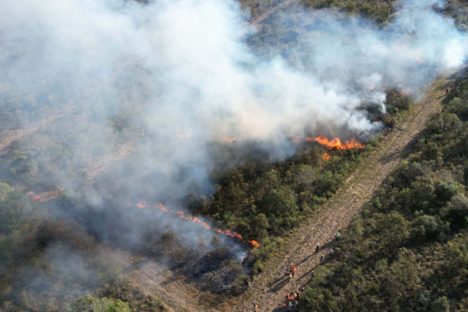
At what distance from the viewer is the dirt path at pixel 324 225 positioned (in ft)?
81.7

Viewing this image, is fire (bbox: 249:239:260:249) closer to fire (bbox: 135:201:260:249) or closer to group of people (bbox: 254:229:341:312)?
fire (bbox: 135:201:260:249)

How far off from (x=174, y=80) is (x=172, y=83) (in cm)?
32

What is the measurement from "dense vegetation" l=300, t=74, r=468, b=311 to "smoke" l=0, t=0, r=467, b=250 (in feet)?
23.9

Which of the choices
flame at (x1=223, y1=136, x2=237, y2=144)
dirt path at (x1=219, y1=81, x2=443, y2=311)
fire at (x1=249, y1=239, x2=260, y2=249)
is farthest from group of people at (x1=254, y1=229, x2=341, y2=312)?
flame at (x1=223, y1=136, x2=237, y2=144)

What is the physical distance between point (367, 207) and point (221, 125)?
1251 cm

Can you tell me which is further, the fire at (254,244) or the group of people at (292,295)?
the fire at (254,244)

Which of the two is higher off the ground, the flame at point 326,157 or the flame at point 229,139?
the flame at point 326,157

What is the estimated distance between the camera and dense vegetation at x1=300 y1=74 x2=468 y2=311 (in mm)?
22328

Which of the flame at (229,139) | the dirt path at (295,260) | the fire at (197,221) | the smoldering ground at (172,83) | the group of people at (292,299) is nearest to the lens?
the group of people at (292,299)

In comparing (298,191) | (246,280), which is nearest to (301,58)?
(298,191)

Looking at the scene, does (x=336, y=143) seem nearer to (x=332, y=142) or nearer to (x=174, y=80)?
(x=332, y=142)

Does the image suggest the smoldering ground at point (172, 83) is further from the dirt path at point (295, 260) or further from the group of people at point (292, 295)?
the group of people at point (292, 295)

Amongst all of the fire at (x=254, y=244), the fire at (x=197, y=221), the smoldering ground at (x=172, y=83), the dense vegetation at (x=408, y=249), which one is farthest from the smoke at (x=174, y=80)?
the dense vegetation at (x=408, y=249)

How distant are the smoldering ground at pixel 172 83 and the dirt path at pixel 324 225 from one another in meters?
2.77
